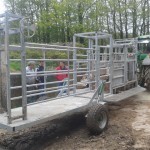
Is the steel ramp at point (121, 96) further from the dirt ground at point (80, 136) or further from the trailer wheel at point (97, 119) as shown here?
the trailer wheel at point (97, 119)

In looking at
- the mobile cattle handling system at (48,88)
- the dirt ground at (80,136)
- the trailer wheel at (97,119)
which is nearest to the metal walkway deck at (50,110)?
the mobile cattle handling system at (48,88)

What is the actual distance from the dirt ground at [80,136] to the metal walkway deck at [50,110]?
56 centimetres

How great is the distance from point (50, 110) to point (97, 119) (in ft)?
3.44

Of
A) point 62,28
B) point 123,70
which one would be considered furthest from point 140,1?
point 123,70

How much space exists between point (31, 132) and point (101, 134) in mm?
1517

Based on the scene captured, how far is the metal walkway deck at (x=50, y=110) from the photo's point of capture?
492 centimetres

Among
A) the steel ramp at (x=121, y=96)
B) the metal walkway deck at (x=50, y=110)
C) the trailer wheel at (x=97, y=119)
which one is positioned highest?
the metal walkway deck at (x=50, y=110)

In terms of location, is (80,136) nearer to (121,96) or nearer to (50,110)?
(50,110)

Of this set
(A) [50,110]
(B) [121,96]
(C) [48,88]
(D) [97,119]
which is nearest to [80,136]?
(D) [97,119]

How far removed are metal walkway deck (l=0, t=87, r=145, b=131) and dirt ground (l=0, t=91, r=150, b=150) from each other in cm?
56

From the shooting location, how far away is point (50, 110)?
5871 mm

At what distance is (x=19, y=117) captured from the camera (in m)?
5.05

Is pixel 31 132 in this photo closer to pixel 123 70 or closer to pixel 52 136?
pixel 52 136

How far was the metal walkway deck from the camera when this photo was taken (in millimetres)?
4918
